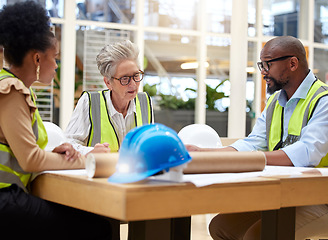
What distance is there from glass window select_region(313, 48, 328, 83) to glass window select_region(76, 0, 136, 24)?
332 centimetres

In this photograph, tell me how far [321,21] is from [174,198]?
8360 millimetres

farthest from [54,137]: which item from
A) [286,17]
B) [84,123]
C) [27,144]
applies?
[286,17]

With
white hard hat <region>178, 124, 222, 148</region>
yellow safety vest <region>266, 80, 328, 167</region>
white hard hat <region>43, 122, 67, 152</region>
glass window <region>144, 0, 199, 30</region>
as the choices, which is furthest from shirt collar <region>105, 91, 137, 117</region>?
glass window <region>144, 0, 199, 30</region>

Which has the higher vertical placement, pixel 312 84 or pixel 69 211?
pixel 312 84

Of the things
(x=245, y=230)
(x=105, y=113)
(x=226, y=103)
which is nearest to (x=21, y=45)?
(x=105, y=113)

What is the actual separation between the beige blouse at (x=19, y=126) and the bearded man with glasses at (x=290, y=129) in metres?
0.72

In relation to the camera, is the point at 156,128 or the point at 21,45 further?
the point at 21,45

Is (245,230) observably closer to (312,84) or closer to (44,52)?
(312,84)

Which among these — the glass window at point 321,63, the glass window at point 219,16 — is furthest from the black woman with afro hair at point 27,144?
the glass window at point 321,63

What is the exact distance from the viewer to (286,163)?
8.28 feet

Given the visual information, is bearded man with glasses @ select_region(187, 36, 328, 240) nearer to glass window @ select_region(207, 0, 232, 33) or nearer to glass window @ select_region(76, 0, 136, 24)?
glass window @ select_region(76, 0, 136, 24)

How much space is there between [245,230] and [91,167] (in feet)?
3.86

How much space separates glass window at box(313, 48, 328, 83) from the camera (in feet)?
29.9

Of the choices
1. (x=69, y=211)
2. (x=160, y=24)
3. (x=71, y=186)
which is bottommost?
(x=69, y=211)
